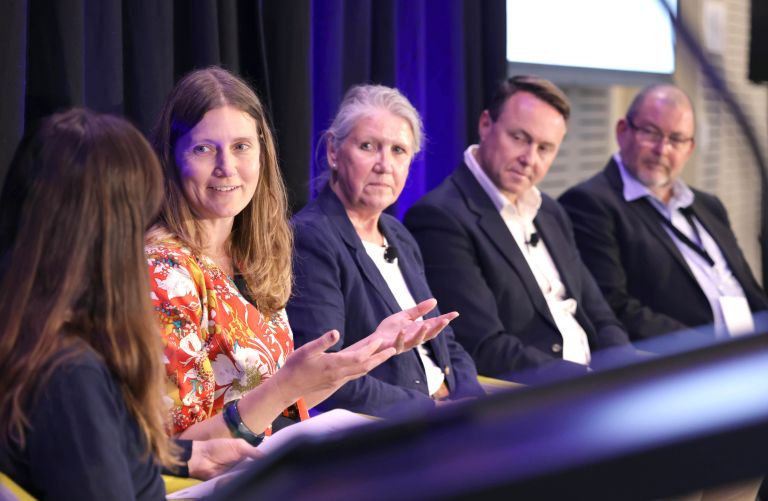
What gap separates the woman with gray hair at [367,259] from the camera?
217 centimetres

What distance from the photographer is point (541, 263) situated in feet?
9.64

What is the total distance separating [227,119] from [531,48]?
230cm

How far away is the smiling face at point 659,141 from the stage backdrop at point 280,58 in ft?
1.85

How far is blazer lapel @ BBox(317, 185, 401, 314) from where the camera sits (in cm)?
233

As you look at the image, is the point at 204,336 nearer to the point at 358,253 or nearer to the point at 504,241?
the point at 358,253

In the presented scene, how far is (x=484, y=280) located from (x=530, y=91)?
2.24ft

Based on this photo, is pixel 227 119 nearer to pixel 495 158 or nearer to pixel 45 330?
pixel 45 330

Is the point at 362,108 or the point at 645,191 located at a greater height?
the point at 362,108

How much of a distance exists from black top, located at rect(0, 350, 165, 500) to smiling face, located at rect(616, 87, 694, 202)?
104 inches

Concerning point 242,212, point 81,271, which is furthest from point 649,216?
point 81,271

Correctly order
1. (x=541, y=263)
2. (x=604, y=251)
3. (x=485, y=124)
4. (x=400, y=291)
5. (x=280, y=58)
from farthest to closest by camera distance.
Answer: (x=604, y=251), (x=485, y=124), (x=541, y=263), (x=280, y=58), (x=400, y=291)

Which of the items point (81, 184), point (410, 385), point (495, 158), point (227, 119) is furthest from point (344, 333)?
point (81, 184)

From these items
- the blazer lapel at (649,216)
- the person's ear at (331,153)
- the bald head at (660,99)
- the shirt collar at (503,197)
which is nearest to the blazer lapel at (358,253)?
the person's ear at (331,153)

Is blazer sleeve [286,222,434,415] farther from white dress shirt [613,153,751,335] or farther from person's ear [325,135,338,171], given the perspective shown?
white dress shirt [613,153,751,335]
